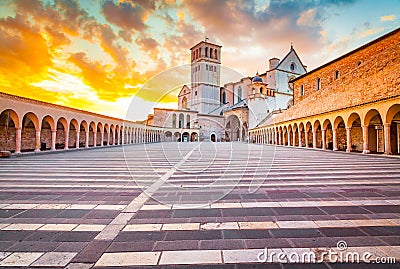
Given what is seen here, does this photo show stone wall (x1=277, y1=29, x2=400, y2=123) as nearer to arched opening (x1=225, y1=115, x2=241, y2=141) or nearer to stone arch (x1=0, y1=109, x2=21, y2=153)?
stone arch (x1=0, y1=109, x2=21, y2=153)

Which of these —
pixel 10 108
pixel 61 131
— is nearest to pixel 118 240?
pixel 10 108

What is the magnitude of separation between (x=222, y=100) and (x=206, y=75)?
10.7m

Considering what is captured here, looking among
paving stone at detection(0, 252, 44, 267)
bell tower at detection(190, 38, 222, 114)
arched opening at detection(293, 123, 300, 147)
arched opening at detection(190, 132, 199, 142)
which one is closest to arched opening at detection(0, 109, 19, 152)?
paving stone at detection(0, 252, 44, 267)

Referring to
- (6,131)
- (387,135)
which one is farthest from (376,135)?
(6,131)

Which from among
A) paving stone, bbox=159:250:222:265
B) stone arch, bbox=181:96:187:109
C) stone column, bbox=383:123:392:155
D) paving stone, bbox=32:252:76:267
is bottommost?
paving stone, bbox=32:252:76:267

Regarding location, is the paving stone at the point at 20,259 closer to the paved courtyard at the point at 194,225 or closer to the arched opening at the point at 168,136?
the paved courtyard at the point at 194,225

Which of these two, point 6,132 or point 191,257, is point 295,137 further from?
point 191,257

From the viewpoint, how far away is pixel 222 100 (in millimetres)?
77625

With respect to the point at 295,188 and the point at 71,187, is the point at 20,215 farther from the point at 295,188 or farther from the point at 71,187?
the point at 295,188

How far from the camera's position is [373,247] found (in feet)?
7.91

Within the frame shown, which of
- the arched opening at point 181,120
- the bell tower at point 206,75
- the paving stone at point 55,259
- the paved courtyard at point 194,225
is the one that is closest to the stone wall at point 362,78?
the paved courtyard at point 194,225

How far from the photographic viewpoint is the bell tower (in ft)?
225

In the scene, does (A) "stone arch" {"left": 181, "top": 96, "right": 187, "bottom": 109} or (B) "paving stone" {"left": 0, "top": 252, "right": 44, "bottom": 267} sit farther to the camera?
(A) "stone arch" {"left": 181, "top": 96, "right": 187, "bottom": 109}

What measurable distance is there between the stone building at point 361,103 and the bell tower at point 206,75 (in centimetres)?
4273
